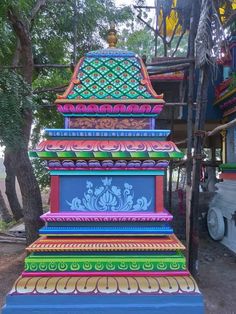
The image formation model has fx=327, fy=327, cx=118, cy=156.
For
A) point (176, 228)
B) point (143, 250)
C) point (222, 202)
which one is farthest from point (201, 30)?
point (176, 228)

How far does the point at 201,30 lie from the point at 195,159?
1.80 m

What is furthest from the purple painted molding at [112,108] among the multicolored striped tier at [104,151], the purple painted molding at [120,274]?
the purple painted molding at [120,274]

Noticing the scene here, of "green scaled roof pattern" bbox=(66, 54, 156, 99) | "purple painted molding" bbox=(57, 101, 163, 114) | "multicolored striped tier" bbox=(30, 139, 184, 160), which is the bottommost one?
"multicolored striped tier" bbox=(30, 139, 184, 160)

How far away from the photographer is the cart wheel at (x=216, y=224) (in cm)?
695

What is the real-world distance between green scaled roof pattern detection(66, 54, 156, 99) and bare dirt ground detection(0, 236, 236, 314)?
123 inches

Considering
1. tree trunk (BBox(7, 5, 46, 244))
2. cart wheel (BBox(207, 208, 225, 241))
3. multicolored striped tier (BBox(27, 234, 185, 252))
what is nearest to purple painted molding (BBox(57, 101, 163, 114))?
multicolored striped tier (BBox(27, 234, 185, 252))

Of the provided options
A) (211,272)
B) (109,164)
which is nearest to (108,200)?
(109,164)

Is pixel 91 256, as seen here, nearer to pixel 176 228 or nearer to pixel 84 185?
pixel 84 185

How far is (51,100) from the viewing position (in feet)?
25.8

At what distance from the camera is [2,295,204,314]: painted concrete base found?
7.07ft

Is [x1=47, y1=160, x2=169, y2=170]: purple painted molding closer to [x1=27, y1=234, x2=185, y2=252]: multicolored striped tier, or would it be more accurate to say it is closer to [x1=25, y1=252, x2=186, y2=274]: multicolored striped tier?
[x1=27, y1=234, x2=185, y2=252]: multicolored striped tier

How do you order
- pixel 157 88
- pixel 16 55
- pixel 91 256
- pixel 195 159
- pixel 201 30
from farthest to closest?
pixel 157 88
pixel 16 55
pixel 195 159
pixel 201 30
pixel 91 256

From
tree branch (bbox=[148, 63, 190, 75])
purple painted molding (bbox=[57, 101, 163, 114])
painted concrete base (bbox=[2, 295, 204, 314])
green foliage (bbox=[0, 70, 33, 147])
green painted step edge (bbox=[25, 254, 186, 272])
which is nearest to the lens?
painted concrete base (bbox=[2, 295, 204, 314])

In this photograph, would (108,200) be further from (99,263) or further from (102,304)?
(102,304)
